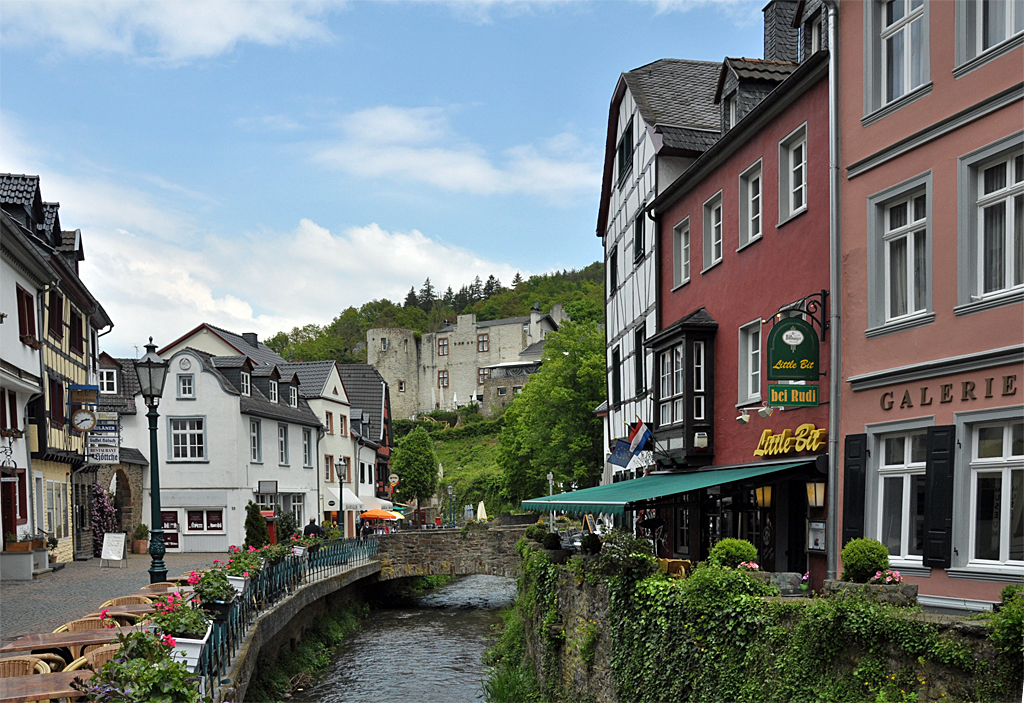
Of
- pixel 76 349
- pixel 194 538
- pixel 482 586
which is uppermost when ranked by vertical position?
pixel 76 349

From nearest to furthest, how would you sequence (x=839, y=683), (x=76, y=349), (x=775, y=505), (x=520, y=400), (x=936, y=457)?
(x=839, y=683) → (x=936, y=457) → (x=775, y=505) → (x=76, y=349) → (x=520, y=400)

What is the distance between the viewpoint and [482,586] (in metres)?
41.9

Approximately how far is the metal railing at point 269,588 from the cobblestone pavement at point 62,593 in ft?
8.08

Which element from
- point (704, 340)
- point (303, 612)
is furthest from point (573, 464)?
point (704, 340)

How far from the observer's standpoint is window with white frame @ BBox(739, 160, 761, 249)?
50.6 ft

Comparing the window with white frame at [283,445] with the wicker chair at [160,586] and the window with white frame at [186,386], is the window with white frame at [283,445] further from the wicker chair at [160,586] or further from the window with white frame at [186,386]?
the wicker chair at [160,586]

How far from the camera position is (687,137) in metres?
20.0

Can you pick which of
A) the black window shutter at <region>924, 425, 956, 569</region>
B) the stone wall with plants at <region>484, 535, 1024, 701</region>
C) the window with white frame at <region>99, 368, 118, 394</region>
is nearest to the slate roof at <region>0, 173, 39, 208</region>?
the window with white frame at <region>99, 368, 118, 394</region>

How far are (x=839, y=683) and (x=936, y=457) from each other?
3.22 meters

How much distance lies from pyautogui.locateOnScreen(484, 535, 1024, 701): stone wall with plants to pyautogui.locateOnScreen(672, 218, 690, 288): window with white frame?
716cm

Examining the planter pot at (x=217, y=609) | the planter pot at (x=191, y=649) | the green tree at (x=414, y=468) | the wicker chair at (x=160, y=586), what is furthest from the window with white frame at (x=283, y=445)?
the planter pot at (x=191, y=649)

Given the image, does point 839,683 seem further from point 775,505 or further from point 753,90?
point 753,90

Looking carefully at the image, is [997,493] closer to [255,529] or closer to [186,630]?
[186,630]

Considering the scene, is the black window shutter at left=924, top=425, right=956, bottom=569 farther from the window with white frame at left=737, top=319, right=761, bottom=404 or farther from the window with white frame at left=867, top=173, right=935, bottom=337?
the window with white frame at left=737, top=319, right=761, bottom=404
